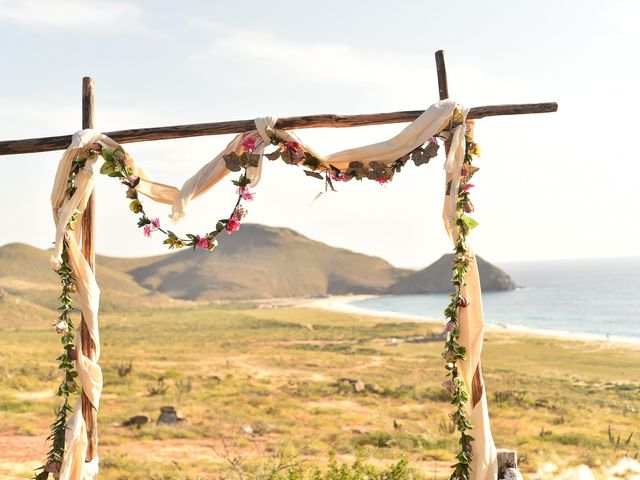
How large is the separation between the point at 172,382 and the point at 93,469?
11889 millimetres

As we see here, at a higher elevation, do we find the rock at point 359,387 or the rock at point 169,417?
the rock at point 169,417

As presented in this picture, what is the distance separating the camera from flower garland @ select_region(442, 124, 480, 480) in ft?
13.6

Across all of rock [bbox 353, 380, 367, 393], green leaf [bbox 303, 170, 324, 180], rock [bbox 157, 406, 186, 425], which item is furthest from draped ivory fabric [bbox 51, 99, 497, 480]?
rock [bbox 353, 380, 367, 393]

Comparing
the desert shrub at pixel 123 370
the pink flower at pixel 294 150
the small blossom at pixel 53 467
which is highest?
the pink flower at pixel 294 150

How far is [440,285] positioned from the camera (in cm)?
12325

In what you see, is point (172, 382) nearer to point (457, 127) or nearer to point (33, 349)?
point (33, 349)

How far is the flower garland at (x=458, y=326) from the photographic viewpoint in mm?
4145

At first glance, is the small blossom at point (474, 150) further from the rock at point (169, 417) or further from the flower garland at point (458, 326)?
the rock at point (169, 417)

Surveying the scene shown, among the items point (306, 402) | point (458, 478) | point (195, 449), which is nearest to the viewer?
point (458, 478)

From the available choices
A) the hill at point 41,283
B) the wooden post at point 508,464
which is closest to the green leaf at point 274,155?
the wooden post at point 508,464

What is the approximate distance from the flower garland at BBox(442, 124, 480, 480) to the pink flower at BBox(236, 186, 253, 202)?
1415 millimetres

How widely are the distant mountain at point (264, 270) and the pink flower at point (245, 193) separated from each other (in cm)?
9769

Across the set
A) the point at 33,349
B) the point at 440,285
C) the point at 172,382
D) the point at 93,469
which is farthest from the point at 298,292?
the point at 93,469

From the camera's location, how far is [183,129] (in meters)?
4.64
